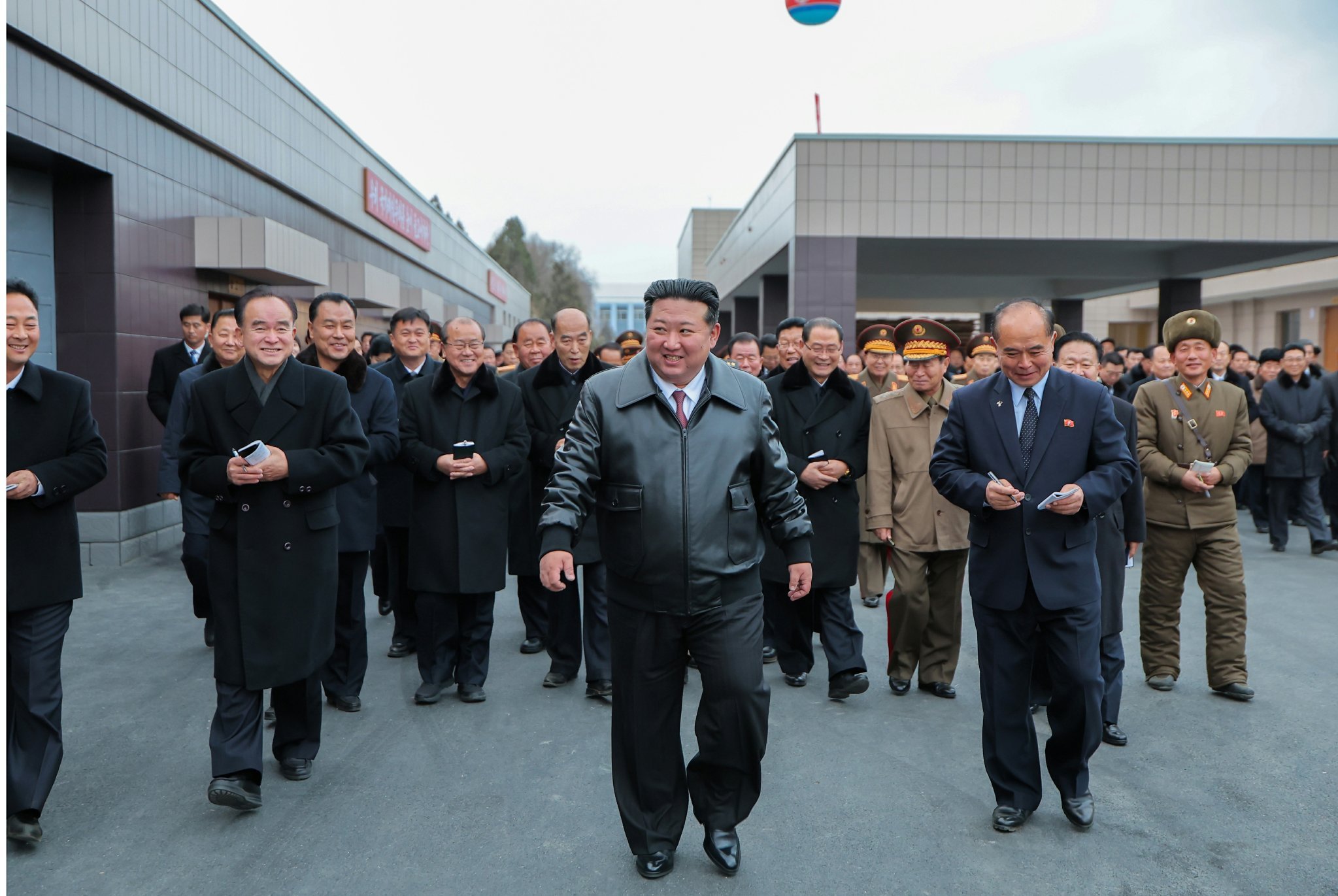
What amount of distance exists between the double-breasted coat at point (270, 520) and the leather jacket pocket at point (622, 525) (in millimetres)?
1274

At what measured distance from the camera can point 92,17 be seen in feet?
29.8

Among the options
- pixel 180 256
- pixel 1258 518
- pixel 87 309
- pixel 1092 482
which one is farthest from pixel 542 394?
pixel 1258 518

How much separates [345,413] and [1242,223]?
65.7 ft

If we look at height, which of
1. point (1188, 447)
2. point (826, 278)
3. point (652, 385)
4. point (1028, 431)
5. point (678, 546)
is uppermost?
point (826, 278)

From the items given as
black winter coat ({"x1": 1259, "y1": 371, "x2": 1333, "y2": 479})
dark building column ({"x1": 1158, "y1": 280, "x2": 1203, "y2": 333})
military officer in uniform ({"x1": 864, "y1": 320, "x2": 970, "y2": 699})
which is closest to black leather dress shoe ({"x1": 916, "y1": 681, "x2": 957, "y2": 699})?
military officer in uniform ({"x1": 864, "y1": 320, "x2": 970, "y2": 699})

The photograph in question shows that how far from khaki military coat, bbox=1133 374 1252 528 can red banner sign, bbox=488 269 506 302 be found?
4230cm

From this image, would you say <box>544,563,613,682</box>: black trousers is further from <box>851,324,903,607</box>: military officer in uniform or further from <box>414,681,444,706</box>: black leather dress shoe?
<box>851,324,903,607</box>: military officer in uniform

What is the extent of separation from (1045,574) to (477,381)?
10.7 feet

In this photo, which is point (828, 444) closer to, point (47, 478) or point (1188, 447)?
point (1188, 447)

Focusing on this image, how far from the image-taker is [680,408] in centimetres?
354

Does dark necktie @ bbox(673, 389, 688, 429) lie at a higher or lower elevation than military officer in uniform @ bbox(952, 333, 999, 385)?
lower

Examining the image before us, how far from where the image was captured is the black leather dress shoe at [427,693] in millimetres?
5453

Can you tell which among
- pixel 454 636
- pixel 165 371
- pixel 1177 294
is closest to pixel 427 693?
pixel 454 636

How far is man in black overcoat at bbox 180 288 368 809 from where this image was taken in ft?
13.1
